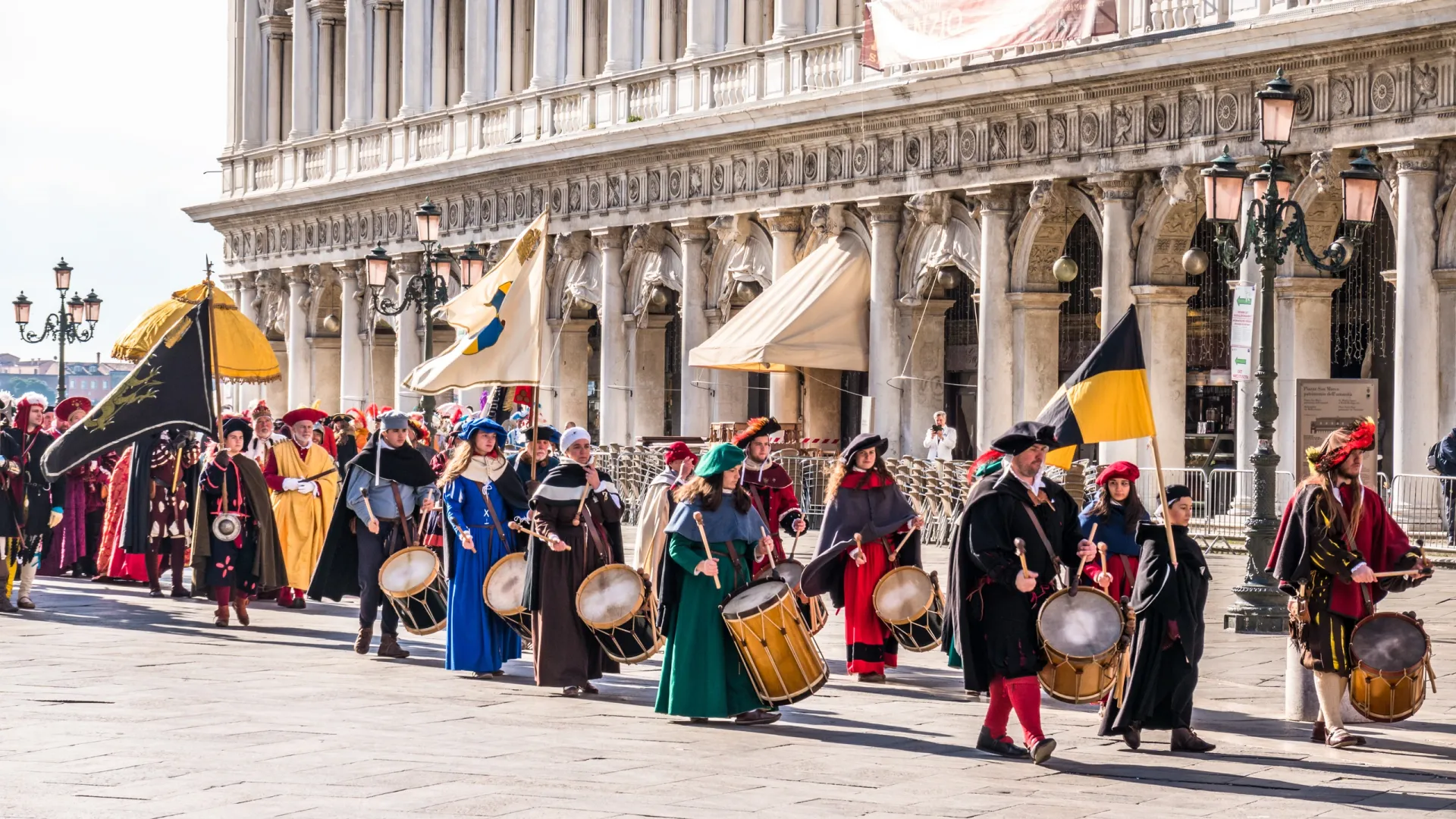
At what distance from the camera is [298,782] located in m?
9.41

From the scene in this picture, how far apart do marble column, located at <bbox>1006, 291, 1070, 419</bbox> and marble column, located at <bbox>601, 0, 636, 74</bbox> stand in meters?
9.93

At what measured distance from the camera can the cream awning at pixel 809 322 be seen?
2878cm

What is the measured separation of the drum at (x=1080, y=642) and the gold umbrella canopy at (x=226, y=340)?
37.9 feet

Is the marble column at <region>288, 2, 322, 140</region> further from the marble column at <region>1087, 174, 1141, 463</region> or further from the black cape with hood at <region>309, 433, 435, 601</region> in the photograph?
the black cape with hood at <region>309, 433, 435, 601</region>

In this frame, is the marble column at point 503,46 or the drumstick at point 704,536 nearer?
the drumstick at point 704,536

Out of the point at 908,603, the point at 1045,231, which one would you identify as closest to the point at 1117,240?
the point at 1045,231

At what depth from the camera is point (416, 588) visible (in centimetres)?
1485

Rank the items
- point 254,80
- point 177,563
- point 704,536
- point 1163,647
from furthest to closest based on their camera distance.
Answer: point 254,80
point 177,563
point 704,536
point 1163,647

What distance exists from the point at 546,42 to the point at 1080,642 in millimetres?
27951

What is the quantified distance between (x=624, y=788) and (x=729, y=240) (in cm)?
2311

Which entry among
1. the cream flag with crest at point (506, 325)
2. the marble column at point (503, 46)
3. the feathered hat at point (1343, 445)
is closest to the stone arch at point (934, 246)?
the cream flag with crest at point (506, 325)

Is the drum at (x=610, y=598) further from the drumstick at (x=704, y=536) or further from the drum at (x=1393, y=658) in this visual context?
the drum at (x=1393, y=658)

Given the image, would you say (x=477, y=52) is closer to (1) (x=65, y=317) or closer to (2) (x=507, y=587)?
(1) (x=65, y=317)

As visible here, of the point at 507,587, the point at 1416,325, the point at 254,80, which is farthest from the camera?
the point at 254,80
